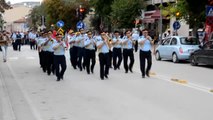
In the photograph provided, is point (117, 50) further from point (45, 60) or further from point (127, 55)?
point (45, 60)

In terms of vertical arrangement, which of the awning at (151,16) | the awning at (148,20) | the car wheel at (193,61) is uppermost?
the awning at (151,16)

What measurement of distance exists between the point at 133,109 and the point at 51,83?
18.7ft

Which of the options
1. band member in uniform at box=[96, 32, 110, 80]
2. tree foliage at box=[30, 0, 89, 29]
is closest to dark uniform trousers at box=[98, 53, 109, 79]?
band member in uniform at box=[96, 32, 110, 80]

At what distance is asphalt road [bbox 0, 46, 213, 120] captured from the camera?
30.3 ft

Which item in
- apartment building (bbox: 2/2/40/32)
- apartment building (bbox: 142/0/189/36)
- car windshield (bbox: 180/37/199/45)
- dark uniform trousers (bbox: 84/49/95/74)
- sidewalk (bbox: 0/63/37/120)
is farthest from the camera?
apartment building (bbox: 2/2/40/32)

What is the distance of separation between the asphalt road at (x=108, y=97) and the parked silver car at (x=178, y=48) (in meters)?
6.66

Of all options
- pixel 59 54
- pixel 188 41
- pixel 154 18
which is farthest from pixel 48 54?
pixel 154 18

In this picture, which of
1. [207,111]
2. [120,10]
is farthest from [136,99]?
[120,10]

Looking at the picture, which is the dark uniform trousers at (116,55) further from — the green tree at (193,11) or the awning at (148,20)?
the awning at (148,20)

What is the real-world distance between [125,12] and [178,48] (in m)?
25.7

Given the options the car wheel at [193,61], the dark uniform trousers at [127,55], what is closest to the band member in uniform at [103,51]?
the dark uniform trousers at [127,55]

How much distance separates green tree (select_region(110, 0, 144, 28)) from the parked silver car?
23.5 m

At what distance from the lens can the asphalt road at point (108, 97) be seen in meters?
9.25

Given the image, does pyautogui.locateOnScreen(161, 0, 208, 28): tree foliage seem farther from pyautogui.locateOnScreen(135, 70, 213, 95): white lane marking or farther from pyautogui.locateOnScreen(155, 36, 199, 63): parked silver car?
pyautogui.locateOnScreen(135, 70, 213, 95): white lane marking
